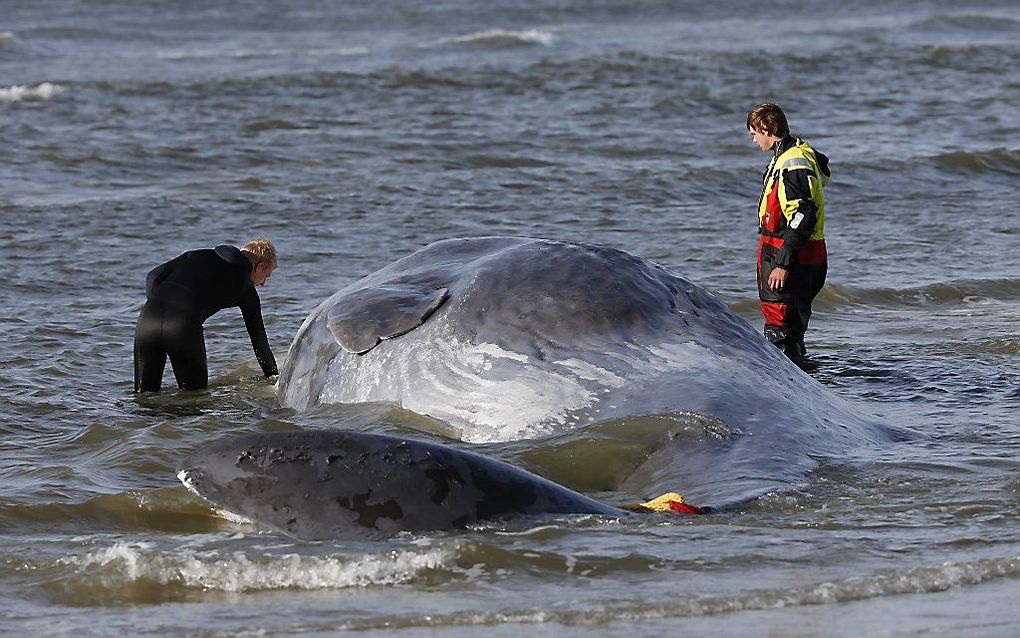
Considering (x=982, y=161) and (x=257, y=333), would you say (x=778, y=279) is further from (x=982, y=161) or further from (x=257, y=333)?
(x=982, y=161)

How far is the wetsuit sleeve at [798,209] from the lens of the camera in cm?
1127

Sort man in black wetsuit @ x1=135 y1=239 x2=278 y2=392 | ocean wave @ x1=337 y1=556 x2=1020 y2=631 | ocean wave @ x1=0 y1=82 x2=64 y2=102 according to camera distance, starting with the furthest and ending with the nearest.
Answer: ocean wave @ x1=0 y1=82 x2=64 y2=102 < man in black wetsuit @ x1=135 y1=239 x2=278 y2=392 < ocean wave @ x1=337 y1=556 x2=1020 y2=631

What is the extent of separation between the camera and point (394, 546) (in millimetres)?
5871

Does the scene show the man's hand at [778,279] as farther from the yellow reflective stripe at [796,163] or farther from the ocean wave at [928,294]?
the ocean wave at [928,294]

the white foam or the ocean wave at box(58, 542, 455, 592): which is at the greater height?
the white foam

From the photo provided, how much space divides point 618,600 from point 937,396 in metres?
4.35

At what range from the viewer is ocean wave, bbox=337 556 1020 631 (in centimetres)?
546

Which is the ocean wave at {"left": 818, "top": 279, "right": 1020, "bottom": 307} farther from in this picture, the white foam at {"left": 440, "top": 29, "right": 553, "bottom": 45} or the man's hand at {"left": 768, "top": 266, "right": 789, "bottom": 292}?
the white foam at {"left": 440, "top": 29, "right": 553, "bottom": 45}

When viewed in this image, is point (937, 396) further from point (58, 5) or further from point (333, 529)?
point (58, 5)

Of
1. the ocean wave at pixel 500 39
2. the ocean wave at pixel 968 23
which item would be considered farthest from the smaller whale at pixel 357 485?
the ocean wave at pixel 968 23

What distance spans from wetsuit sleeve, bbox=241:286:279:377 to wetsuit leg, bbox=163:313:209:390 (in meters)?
0.32

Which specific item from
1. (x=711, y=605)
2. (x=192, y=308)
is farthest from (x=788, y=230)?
(x=711, y=605)

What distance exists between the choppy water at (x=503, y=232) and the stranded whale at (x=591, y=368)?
0.54 feet

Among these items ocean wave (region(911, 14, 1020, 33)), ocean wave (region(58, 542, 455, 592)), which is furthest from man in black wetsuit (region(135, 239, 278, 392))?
ocean wave (region(911, 14, 1020, 33))
